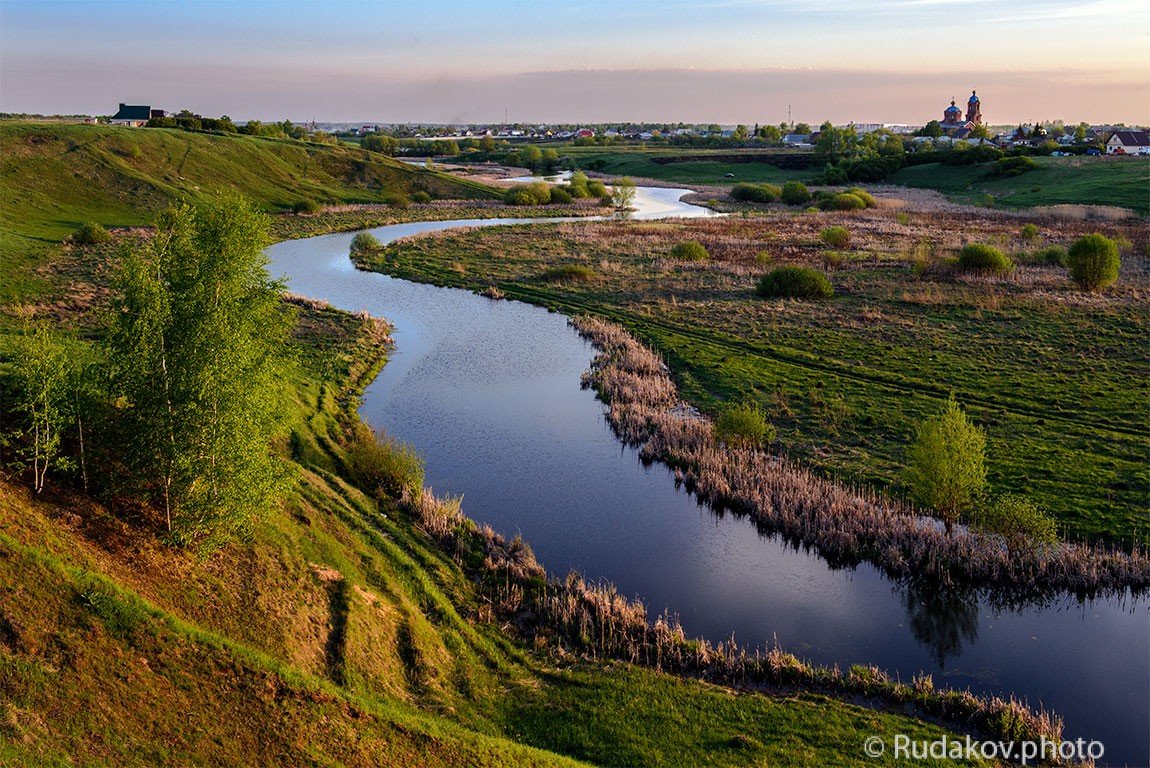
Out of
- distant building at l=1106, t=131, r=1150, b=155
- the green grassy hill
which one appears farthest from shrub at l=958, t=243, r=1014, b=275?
distant building at l=1106, t=131, r=1150, b=155

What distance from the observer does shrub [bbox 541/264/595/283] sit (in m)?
63.6

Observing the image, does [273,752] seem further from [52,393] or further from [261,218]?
[261,218]

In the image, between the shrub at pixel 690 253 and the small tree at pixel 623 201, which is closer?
the shrub at pixel 690 253

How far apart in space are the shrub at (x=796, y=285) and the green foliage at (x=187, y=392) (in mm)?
43306

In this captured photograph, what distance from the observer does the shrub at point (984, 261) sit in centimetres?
6159

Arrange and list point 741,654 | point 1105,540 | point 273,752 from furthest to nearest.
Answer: point 1105,540 → point 741,654 → point 273,752

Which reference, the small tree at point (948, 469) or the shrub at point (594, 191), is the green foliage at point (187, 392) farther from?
the shrub at point (594, 191)

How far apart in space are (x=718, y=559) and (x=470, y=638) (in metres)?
8.03

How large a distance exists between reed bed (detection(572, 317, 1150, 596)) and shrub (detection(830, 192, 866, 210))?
86429mm

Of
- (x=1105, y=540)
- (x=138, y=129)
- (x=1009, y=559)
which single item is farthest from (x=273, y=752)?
(x=138, y=129)

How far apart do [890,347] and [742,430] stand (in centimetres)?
1606

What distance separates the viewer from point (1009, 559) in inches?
912

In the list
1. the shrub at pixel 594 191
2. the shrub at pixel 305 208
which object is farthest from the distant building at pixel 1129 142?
the shrub at pixel 305 208

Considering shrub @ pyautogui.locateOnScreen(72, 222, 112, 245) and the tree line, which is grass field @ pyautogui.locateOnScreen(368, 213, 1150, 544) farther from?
shrub @ pyautogui.locateOnScreen(72, 222, 112, 245)
